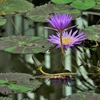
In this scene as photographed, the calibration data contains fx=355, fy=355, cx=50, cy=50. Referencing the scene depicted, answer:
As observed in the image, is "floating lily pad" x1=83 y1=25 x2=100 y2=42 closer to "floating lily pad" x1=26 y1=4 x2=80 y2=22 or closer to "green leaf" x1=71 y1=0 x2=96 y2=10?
"floating lily pad" x1=26 y1=4 x2=80 y2=22

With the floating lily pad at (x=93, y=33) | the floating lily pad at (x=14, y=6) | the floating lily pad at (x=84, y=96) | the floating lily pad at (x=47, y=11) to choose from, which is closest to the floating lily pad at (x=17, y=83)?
the floating lily pad at (x=84, y=96)

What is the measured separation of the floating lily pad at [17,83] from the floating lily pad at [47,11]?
67 cm

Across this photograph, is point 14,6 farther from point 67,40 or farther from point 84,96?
point 84,96

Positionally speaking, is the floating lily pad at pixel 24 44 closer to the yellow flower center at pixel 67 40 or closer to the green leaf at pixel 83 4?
the yellow flower center at pixel 67 40

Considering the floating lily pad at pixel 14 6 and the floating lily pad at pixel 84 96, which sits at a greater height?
the floating lily pad at pixel 14 6

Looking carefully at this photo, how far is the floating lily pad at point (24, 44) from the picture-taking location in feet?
5.58

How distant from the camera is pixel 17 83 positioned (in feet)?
4.65

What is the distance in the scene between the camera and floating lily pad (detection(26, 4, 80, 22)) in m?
2.11

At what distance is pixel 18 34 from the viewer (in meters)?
1.97

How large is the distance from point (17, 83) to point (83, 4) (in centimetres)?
100

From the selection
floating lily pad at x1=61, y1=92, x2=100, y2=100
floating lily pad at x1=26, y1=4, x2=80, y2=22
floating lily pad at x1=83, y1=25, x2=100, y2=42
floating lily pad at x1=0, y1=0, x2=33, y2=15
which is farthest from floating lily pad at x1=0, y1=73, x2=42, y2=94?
floating lily pad at x1=0, y1=0, x2=33, y2=15

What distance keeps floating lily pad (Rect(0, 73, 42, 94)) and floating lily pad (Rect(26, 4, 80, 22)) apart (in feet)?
2.21

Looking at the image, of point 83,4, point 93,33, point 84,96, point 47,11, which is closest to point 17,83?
point 84,96

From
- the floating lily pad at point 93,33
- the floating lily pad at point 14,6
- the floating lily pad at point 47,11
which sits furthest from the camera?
the floating lily pad at point 14,6
